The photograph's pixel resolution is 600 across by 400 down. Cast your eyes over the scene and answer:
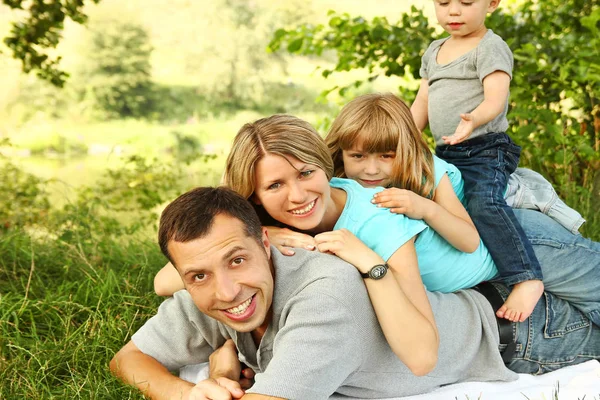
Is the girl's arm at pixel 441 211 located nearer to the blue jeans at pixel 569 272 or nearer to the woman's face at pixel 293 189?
the woman's face at pixel 293 189

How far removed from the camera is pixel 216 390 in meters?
2.37

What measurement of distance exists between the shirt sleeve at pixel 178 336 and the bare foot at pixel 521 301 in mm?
1158

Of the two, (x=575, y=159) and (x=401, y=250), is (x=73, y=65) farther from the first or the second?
(x=401, y=250)

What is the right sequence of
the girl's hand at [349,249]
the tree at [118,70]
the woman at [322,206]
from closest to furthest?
1. the girl's hand at [349,249]
2. the woman at [322,206]
3. the tree at [118,70]

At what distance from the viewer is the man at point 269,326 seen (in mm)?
2215

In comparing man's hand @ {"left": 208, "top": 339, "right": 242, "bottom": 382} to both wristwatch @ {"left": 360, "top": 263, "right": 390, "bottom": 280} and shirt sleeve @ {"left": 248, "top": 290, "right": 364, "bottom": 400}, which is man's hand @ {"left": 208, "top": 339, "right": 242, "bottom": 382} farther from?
wristwatch @ {"left": 360, "top": 263, "right": 390, "bottom": 280}

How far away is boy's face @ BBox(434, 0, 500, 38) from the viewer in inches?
129

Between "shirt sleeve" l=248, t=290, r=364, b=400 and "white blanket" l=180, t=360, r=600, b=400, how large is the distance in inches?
15.7

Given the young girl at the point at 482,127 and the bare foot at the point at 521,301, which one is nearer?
the bare foot at the point at 521,301

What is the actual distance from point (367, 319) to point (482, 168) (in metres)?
1.20

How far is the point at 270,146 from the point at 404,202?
0.56m

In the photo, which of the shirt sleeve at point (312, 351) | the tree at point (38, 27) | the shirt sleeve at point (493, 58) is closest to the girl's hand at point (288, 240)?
the shirt sleeve at point (312, 351)

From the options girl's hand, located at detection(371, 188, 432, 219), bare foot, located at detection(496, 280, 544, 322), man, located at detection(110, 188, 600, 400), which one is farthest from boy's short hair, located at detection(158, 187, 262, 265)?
bare foot, located at detection(496, 280, 544, 322)

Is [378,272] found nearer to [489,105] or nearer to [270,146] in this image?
[270,146]
